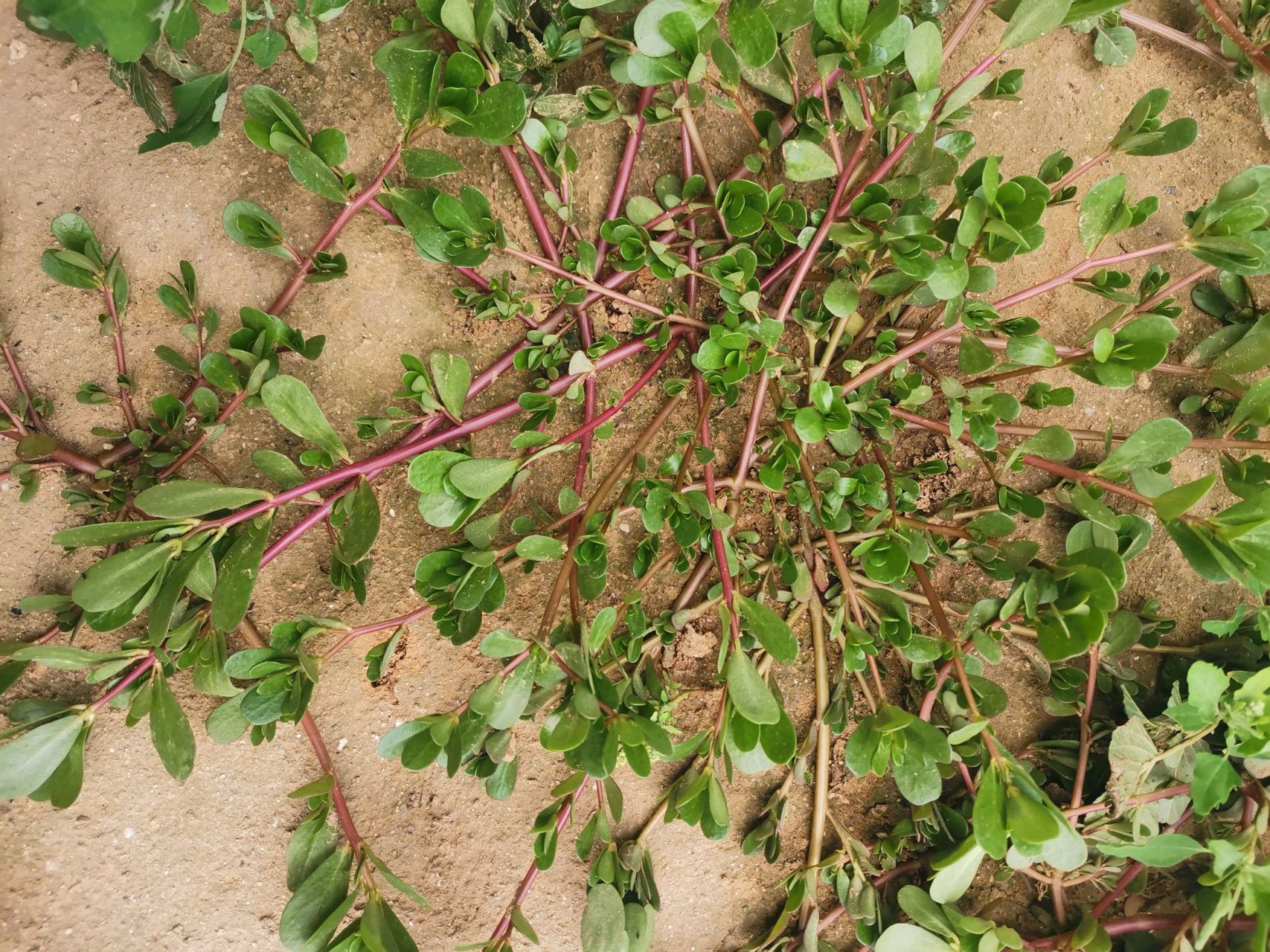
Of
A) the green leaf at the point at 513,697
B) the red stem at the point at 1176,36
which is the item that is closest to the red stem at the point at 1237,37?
the red stem at the point at 1176,36

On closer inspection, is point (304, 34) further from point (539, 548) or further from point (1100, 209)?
point (1100, 209)

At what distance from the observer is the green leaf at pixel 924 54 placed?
3.72ft

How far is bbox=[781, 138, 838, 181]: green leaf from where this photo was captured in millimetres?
1240

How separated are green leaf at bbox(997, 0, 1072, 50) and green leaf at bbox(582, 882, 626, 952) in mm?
1556

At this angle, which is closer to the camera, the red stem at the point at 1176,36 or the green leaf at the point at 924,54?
the green leaf at the point at 924,54

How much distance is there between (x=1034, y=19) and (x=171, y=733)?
5.52ft

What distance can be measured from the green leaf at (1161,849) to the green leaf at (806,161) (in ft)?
3.96

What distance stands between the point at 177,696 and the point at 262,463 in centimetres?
56

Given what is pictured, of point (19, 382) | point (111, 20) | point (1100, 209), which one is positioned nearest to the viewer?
point (111, 20)

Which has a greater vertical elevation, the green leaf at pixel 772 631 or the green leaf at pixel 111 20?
the green leaf at pixel 111 20

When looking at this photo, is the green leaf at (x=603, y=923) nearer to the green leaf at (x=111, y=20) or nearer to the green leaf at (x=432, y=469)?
the green leaf at (x=432, y=469)

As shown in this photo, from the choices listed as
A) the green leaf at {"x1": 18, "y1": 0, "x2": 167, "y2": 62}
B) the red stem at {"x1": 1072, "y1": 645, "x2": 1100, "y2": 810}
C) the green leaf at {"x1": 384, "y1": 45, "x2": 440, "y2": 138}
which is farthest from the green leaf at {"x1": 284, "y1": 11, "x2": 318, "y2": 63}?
the red stem at {"x1": 1072, "y1": 645, "x2": 1100, "y2": 810}

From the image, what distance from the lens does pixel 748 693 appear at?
1146mm

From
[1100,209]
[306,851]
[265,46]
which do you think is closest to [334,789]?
[306,851]
